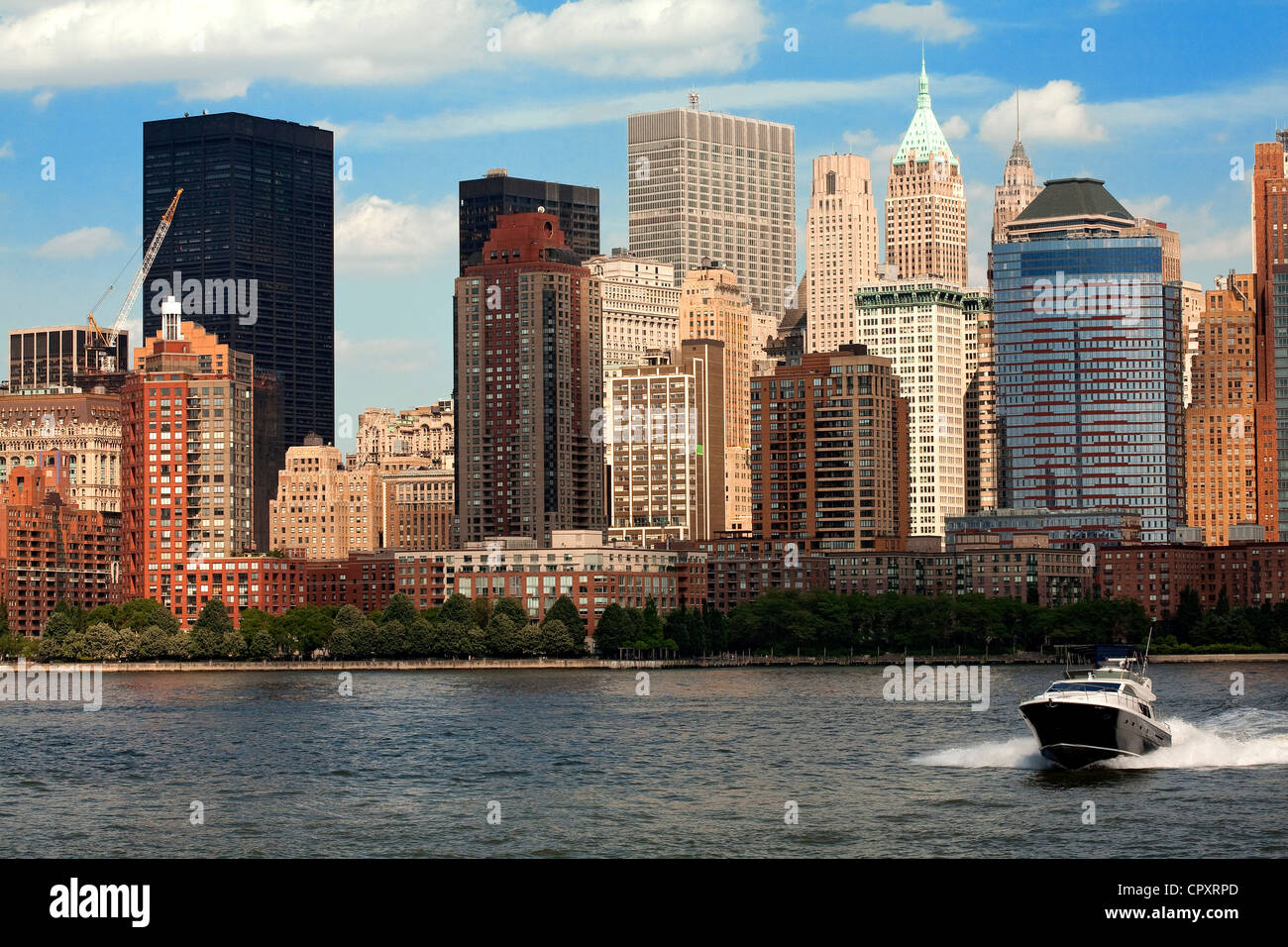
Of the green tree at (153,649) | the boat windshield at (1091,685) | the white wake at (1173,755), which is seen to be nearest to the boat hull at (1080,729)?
the white wake at (1173,755)

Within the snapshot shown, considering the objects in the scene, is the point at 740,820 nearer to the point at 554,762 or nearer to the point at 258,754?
the point at 554,762

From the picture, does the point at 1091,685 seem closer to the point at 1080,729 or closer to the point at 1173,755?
the point at 1080,729

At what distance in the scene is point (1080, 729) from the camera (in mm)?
69938

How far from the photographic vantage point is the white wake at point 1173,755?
73.2m

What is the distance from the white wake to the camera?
240ft

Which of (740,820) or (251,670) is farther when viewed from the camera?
(251,670)

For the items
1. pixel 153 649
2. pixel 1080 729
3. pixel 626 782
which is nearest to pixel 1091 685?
pixel 1080 729

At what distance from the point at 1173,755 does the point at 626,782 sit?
20565mm

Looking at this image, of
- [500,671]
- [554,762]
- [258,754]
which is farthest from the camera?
[500,671]

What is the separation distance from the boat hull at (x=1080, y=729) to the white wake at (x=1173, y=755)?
2.32 feet

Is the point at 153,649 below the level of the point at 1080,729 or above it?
below
